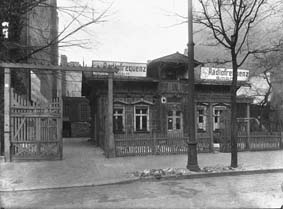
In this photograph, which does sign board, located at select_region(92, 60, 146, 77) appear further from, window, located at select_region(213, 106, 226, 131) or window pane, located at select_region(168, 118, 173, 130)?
window, located at select_region(213, 106, 226, 131)

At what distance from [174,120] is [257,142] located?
23.8 feet

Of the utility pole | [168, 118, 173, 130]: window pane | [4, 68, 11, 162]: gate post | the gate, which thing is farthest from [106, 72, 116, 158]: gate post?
[168, 118, 173, 130]: window pane

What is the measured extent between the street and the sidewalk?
0.58 meters

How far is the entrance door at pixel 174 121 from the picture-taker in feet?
73.5

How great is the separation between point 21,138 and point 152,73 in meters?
13.1

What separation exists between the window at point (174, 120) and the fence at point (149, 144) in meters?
7.42

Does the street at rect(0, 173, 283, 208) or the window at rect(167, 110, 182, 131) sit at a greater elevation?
the window at rect(167, 110, 182, 131)

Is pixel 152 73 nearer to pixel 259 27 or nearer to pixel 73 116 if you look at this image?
pixel 259 27

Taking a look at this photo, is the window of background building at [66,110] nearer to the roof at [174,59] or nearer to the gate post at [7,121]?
the roof at [174,59]

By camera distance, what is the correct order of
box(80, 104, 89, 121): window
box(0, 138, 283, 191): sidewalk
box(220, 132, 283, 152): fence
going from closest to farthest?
box(0, 138, 283, 191): sidewalk, box(220, 132, 283, 152): fence, box(80, 104, 89, 121): window

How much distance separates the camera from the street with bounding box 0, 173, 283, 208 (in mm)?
6527

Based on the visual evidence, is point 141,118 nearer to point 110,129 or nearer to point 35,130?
point 110,129

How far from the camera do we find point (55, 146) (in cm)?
1276

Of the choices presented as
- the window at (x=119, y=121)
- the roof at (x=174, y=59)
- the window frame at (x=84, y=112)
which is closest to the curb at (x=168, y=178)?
the window at (x=119, y=121)
